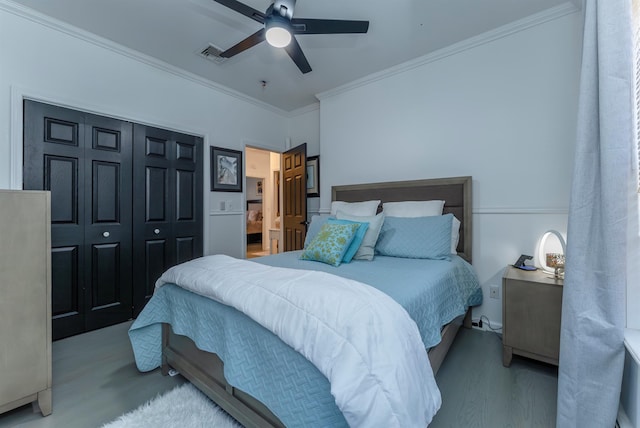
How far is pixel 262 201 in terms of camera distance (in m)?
7.64

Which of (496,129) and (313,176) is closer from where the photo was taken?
(496,129)

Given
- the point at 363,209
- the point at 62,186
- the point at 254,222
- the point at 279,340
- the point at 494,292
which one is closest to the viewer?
the point at 279,340

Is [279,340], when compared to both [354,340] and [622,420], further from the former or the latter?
[622,420]

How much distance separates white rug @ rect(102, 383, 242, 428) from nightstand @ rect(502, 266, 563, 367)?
72.5 inches

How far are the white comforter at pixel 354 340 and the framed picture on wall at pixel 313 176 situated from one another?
9.07ft

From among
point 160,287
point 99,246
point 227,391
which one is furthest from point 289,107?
point 227,391

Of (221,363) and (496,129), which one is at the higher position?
(496,129)

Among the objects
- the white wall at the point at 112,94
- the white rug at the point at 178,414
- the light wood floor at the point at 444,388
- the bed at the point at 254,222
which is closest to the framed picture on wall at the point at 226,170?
the white wall at the point at 112,94

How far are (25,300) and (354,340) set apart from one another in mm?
1755

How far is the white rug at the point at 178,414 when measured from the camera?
4.67 feet

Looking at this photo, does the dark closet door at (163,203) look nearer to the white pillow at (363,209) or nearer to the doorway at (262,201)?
the white pillow at (363,209)

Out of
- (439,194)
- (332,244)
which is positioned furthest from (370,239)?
(439,194)

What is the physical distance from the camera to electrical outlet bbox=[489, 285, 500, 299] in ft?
8.29

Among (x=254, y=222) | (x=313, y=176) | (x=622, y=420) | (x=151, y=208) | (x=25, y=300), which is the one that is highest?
(x=313, y=176)
